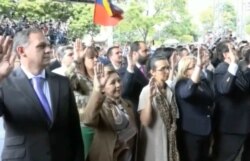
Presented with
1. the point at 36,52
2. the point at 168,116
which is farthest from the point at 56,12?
the point at 36,52

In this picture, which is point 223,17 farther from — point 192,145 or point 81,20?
point 192,145

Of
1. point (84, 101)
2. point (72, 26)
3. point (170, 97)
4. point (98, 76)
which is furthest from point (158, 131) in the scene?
point (72, 26)

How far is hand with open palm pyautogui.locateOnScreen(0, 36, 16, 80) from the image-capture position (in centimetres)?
274

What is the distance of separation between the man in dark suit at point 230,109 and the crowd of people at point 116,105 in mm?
13

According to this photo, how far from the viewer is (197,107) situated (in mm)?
5672

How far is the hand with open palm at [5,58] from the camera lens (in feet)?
8.98

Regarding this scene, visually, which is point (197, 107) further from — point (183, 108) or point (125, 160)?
point (125, 160)

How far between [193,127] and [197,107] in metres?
0.23

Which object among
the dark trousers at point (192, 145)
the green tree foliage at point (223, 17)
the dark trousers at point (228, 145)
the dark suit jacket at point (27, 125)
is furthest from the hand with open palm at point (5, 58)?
the green tree foliage at point (223, 17)

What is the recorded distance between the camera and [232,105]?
6.40m

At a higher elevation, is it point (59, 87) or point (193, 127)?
point (59, 87)

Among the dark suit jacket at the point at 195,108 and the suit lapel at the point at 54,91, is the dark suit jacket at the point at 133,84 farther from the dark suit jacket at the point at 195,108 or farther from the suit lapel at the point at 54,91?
the suit lapel at the point at 54,91

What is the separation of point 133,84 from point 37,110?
2835 mm

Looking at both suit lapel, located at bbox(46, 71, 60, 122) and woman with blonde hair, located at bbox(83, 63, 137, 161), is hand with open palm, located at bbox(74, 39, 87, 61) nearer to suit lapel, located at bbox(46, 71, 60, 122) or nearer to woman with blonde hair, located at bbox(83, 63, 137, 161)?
woman with blonde hair, located at bbox(83, 63, 137, 161)
